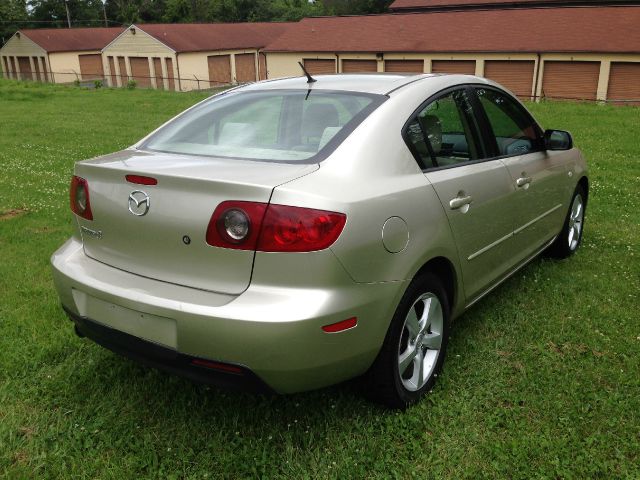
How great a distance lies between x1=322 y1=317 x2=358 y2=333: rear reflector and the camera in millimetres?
2534

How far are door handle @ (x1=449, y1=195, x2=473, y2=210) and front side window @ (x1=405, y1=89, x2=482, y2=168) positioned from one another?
211 millimetres

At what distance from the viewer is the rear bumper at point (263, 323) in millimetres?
2471

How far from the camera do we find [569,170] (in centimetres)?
501

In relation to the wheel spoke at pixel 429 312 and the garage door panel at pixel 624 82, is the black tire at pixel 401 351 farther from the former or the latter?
the garage door panel at pixel 624 82

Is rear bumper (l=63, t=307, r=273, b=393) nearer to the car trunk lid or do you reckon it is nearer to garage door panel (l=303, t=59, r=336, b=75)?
the car trunk lid

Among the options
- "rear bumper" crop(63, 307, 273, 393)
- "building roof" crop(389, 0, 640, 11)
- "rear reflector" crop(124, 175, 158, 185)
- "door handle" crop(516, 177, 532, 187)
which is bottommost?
"rear bumper" crop(63, 307, 273, 393)

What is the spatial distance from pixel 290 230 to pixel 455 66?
34663 millimetres

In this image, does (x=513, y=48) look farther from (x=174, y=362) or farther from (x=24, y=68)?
(x=24, y=68)

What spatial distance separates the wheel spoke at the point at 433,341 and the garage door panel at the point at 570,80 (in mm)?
30602

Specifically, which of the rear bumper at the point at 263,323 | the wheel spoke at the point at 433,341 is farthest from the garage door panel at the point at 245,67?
the rear bumper at the point at 263,323

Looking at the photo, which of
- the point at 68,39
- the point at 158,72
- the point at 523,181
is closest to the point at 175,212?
the point at 523,181

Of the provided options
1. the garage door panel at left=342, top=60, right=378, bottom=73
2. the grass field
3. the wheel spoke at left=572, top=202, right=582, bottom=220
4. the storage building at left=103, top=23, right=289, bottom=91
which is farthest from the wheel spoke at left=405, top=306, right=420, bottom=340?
the storage building at left=103, top=23, right=289, bottom=91

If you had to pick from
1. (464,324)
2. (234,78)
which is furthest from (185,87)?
(464,324)

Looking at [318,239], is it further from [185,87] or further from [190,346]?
[185,87]
